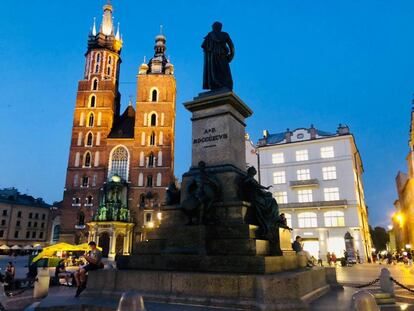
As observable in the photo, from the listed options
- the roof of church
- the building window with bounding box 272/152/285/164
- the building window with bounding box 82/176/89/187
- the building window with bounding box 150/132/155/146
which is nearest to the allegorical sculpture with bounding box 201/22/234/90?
the building window with bounding box 272/152/285/164

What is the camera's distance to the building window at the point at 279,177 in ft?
124

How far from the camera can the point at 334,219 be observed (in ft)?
113

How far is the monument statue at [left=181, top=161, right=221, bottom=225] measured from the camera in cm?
740

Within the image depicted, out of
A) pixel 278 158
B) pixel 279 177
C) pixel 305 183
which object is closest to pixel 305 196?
pixel 305 183

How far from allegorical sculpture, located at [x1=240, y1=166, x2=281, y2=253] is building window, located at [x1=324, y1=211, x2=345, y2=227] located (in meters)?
29.3

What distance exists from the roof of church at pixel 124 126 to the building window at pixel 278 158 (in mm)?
23831

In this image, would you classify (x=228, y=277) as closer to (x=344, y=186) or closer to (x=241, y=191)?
(x=241, y=191)

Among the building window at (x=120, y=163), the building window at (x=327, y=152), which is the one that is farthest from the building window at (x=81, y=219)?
the building window at (x=327, y=152)

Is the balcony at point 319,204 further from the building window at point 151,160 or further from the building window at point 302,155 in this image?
the building window at point 151,160

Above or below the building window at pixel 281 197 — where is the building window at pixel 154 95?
above

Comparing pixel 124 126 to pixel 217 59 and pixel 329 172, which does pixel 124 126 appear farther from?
pixel 217 59

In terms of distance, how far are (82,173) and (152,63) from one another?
2129cm

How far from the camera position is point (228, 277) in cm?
576

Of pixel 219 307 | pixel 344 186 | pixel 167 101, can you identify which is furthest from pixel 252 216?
pixel 167 101
